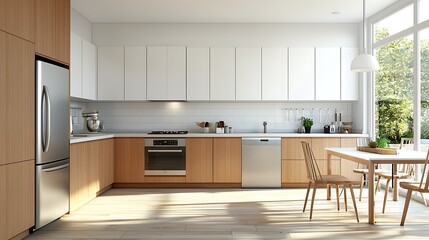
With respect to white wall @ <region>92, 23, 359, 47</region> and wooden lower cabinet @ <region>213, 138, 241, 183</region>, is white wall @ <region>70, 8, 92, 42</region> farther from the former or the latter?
wooden lower cabinet @ <region>213, 138, 241, 183</region>

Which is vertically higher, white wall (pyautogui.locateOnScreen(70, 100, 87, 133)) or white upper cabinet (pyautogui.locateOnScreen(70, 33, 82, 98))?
white upper cabinet (pyautogui.locateOnScreen(70, 33, 82, 98))

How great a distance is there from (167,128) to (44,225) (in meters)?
3.42

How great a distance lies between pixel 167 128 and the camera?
7.38 m

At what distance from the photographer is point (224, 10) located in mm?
6410

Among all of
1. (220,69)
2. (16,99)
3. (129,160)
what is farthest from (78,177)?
(220,69)

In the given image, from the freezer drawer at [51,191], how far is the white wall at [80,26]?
2582 millimetres

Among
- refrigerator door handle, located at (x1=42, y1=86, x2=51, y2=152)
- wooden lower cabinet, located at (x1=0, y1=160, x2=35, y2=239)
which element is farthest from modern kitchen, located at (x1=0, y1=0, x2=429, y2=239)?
wooden lower cabinet, located at (x1=0, y1=160, x2=35, y2=239)

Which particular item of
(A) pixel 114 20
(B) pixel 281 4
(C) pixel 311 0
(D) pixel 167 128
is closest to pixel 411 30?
(C) pixel 311 0

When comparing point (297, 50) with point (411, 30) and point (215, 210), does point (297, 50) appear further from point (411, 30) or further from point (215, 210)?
point (215, 210)

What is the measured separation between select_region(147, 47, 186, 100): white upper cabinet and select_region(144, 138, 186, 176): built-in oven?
78 cm

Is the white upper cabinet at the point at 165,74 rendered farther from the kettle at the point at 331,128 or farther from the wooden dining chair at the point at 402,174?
the wooden dining chair at the point at 402,174

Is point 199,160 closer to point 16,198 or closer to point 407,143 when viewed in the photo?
point 407,143

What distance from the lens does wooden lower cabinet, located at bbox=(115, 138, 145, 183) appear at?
6.74 metres

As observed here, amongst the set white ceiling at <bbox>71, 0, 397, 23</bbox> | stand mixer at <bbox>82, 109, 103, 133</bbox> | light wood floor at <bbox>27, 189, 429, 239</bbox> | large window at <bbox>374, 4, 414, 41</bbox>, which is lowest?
light wood floor at <bbox>27, 189, 429, 239</bbox>
